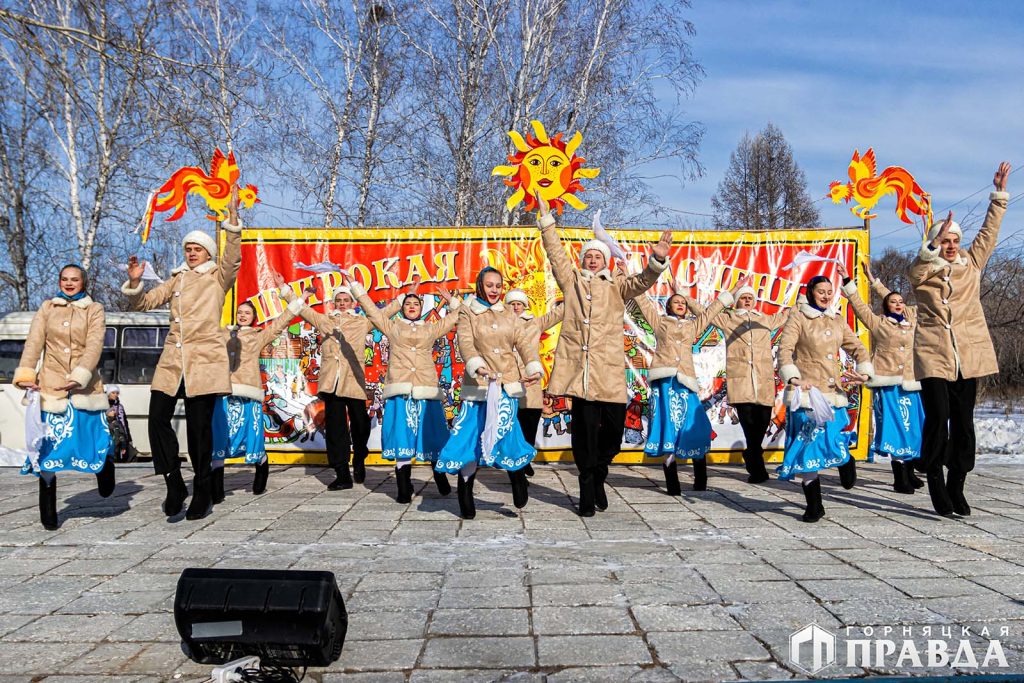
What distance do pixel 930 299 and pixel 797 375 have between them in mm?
1191

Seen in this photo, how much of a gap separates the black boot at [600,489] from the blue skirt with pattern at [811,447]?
4.51 ft

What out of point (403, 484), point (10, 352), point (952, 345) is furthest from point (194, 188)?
point (952, 345)

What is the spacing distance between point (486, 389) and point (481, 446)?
0.46 m

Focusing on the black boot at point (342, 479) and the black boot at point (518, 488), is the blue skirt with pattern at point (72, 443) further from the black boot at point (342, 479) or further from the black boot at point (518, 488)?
the black boot at point (518, 488)

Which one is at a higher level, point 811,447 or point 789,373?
point 789,373

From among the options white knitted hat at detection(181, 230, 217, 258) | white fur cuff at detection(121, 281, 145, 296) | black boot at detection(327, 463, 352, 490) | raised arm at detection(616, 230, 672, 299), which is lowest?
black boot at detection(327, 463, 352, 490)

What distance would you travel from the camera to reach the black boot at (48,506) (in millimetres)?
5805

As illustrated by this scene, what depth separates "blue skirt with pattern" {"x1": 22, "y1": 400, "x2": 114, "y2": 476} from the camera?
5852mm

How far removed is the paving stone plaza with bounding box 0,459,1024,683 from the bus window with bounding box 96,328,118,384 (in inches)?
175

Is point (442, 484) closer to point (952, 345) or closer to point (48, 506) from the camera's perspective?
point (48, 506)

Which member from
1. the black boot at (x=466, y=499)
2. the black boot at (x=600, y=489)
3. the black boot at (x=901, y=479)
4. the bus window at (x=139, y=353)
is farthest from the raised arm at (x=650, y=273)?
the bus window at (x=139, y=353)

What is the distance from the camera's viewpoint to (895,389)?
8016mm
